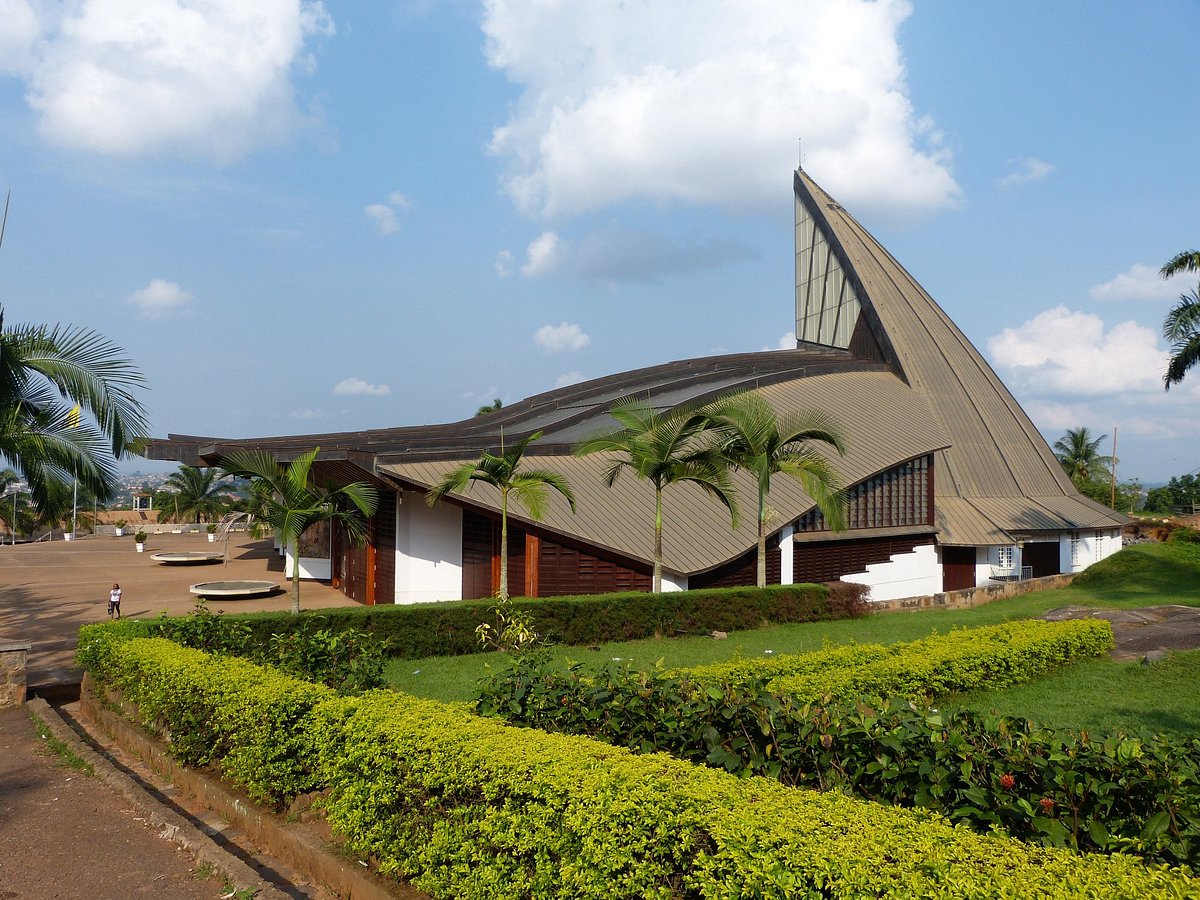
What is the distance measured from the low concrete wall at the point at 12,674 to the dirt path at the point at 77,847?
272 centimetres

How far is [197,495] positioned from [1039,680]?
63587 mm

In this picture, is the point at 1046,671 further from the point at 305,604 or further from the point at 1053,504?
the point at 1053,504

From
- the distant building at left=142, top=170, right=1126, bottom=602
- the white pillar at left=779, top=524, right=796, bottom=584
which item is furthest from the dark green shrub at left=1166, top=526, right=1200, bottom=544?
the white pillar at left=779, top=524, right=796, bottom=584

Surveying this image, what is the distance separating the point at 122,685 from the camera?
29.9 ft

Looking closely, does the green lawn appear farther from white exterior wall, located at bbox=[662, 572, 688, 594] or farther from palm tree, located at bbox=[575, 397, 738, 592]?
palm tree, located at bbox=[575, 397, 738, 592]

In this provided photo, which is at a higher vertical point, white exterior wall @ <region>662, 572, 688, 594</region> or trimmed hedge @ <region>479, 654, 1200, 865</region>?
trimmed hedge @ <region>479, 654, 1200, 865</region>

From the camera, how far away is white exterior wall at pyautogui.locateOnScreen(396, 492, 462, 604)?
18.7 m

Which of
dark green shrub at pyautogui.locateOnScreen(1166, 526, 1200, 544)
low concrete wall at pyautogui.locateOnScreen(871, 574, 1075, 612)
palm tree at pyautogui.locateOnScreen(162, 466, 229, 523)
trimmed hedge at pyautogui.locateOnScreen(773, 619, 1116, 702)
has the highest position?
palm tree at pyautogui.locateOnScreen(162, 466, 229, 523)

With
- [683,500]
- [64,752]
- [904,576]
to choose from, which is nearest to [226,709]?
[64,752]

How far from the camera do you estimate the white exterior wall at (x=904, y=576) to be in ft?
79.8

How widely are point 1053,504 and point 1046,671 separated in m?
23.7

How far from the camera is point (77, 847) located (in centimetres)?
601

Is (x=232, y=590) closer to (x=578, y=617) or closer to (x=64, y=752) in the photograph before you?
(x=578, y=617)

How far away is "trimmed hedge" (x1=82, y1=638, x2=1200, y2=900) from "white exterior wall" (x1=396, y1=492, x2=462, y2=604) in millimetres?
12446
